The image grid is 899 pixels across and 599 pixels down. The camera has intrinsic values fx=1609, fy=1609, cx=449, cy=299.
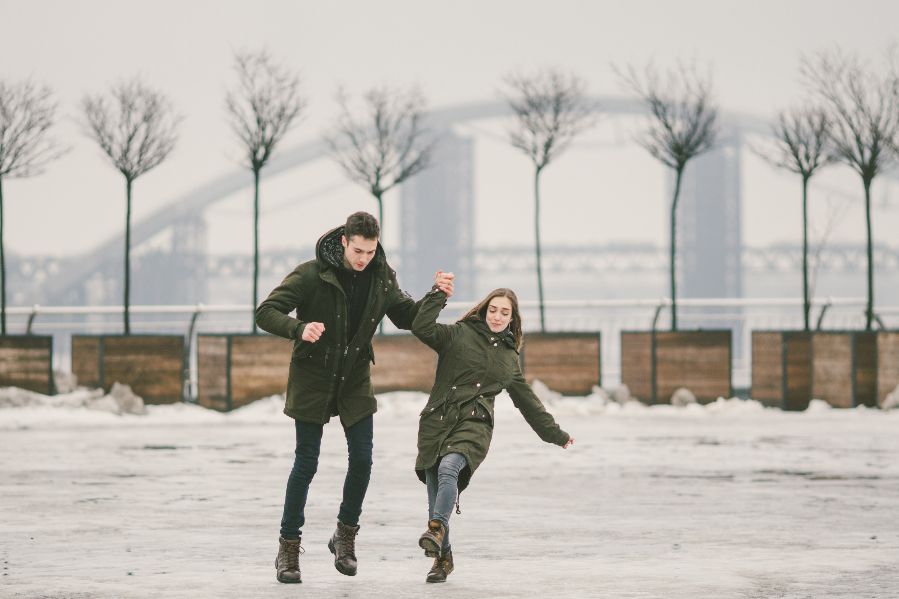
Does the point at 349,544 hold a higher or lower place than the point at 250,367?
lower

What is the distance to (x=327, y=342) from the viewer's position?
671 cm

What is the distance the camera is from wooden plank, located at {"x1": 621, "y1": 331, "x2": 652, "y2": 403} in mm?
22641

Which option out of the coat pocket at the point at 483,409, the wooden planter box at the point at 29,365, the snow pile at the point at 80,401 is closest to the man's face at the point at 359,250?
the coat pocket at the point at 483,409

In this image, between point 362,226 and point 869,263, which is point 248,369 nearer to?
point 869,263

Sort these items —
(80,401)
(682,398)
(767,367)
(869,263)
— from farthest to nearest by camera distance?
1. (869,263)
2. (767,367)
3. (682,398)
4. (80,401)

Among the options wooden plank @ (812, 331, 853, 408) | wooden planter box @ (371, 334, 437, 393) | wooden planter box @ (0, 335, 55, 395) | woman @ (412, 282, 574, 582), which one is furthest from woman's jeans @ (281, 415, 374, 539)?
wooden plank @ (812, 331, 853, 408)

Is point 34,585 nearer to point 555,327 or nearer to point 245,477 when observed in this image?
point 245,477

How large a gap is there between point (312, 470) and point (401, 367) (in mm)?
15447

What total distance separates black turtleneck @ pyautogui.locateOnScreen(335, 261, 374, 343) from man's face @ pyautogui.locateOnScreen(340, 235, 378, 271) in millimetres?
147

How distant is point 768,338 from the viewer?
2302 cm

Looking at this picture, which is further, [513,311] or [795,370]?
[795,370]

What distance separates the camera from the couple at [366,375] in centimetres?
666

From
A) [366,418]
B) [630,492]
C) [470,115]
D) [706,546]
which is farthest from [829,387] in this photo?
[470,115]

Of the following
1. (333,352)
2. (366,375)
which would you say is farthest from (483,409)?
(333,352)
